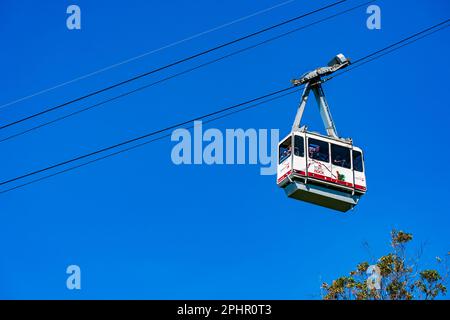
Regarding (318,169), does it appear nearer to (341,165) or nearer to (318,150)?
(318,150)

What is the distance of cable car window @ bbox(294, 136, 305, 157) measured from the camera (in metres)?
31.7

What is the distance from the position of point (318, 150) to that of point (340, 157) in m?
1.05

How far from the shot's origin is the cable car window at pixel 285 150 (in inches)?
1271

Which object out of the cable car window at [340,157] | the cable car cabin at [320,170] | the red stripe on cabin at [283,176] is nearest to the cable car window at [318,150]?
the cable car cabin at [320,170]

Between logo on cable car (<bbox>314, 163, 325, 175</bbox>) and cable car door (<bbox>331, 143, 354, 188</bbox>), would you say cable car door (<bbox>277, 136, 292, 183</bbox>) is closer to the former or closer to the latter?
logo on cable car (<bbox>314, 163, 325, 175</bbox>)

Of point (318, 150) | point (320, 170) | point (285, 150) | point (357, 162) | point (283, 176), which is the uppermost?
point (285, 150)

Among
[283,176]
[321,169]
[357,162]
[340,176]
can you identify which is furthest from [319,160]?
[357,162]

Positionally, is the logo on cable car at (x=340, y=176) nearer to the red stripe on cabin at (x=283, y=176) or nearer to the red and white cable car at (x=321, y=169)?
the red and white cable car at (x=321, y=169)

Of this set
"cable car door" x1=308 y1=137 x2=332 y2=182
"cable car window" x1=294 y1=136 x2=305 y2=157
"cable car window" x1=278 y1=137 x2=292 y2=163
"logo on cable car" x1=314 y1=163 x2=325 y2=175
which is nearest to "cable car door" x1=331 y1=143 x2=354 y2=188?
"cable car door" x1=308 y1=137 x2=332 y2=182

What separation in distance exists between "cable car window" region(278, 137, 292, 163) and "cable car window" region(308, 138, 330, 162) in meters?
0.79

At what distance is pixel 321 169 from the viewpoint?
3186cm
